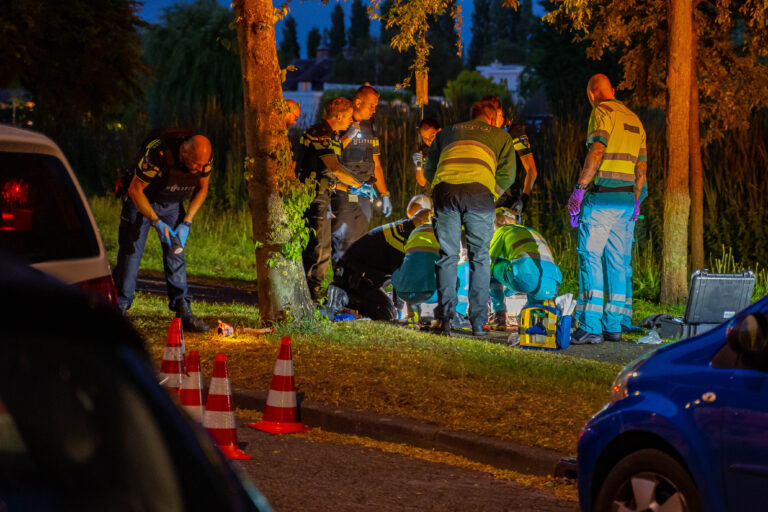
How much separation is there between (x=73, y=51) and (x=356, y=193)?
19558 mm

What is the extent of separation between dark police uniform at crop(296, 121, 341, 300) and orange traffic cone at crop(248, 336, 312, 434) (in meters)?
4.99

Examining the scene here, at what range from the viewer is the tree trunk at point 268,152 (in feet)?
36.9

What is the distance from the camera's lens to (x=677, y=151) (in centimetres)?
1400

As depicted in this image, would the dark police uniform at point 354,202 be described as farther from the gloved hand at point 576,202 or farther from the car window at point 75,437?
the car window at point 75,437

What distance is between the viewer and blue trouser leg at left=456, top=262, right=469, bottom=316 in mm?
12688

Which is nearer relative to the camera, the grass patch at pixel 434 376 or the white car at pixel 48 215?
the white car at pixel 48 215

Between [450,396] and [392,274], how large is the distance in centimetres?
443

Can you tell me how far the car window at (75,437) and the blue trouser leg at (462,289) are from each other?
10606mm

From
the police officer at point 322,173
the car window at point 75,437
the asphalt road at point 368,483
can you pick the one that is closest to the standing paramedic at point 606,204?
the police officer at point 322,173

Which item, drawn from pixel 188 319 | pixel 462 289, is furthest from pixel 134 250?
pixel 462 289

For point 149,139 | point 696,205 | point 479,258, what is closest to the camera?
point 149,139

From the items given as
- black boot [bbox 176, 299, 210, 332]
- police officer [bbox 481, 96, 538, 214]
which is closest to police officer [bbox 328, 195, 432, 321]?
police officer [bbox 481, 96, 538, 214]

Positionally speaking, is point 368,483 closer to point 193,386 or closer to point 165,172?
point 193,386

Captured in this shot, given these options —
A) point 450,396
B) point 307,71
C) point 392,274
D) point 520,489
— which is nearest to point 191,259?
point 392,274
